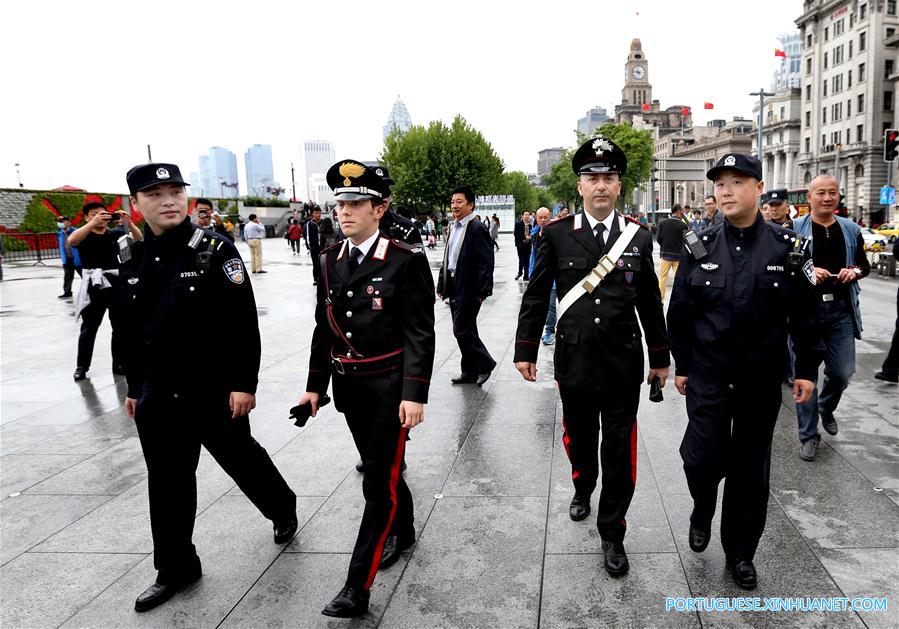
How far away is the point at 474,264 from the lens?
7.28 m

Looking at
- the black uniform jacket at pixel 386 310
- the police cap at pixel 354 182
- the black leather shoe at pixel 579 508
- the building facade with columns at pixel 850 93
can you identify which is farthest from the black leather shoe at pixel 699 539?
the building facade with columns at pixel 850 93

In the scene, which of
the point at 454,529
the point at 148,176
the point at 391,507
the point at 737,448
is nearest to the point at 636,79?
the point at 737,448

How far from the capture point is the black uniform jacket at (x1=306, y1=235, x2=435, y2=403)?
3.23m

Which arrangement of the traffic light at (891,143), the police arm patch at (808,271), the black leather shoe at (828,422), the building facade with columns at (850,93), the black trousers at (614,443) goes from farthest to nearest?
the building facade with columns at (850,93) → the traffic light at (891,143) → the black leather shoe at (828,422) → the black trousers at (614,443) → the police arm patch at (808,271)

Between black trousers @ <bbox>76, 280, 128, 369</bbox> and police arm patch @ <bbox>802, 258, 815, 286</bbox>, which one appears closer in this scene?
police arm patch @ <bbox>802, 258, 815, 286</bbox>

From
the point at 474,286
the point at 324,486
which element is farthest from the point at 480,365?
the point at 324,486

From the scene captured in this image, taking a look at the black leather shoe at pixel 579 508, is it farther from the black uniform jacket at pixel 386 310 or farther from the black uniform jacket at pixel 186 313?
the black uniform jacket at pixel 186 313

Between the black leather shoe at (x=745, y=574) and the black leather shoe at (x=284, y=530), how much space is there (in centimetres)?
253

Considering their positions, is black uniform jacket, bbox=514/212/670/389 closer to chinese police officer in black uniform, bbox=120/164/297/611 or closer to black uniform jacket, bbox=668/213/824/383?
black uniform jacket, bbox=668/213/824/383

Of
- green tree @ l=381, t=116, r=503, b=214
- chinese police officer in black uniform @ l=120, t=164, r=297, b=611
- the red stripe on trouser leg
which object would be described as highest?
green tree @ l=381, t=116, r=503, b=214

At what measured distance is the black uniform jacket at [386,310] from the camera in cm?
323

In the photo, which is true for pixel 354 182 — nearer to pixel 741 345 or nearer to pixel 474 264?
pixel 741 345

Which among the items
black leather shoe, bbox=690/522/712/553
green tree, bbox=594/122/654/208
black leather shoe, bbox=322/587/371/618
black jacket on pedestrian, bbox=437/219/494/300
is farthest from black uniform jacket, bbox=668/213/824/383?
green tree, bbox=594/122/654/208

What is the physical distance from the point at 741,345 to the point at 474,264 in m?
4.26
